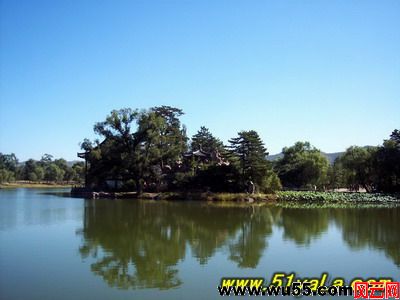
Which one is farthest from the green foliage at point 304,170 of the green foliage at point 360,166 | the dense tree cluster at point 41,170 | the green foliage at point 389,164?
the dense tree cluster at point 41,170

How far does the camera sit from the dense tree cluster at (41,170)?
79188 millimetres

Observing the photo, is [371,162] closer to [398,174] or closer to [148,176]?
[398,174]

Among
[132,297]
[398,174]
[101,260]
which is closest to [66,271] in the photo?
[101,260]

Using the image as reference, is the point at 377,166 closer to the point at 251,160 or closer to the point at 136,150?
the point at 251,160

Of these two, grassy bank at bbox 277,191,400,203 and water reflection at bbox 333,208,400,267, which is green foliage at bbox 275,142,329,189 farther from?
water reflection at bbox 333,208,400,267

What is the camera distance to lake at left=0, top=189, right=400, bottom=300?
29.4 ft

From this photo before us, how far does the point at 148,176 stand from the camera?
41.4 m

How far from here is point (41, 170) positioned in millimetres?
79938

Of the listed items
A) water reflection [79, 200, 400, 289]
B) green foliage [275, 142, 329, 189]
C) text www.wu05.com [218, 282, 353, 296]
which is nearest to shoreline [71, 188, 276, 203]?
water reflection [79, 200, 400, 289]

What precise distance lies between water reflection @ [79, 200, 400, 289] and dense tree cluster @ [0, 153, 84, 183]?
2260 inches

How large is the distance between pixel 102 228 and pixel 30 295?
9.57 meters

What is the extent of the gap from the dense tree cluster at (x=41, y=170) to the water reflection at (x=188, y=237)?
188 feet

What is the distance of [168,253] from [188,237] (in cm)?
333

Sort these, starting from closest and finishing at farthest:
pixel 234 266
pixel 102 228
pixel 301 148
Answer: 1. pixel 234 266
2. pixel 102 228
3. pixel 301 148
